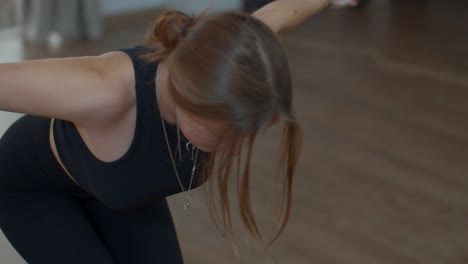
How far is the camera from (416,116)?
11.1 feet

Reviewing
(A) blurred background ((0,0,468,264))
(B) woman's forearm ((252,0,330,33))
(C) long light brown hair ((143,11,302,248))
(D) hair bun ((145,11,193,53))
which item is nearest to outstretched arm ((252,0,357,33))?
(B) woman's forearm ((252,0,330,33))

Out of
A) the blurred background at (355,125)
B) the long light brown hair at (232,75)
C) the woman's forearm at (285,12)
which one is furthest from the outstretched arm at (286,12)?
the blurred background at (355,125)

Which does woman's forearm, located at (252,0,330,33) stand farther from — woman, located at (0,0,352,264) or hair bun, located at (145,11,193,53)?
hair bun, located at (145,11,193,53)

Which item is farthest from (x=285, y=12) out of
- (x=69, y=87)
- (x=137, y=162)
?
(x=69, y=87)

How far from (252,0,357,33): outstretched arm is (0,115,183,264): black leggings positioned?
1.75 ft

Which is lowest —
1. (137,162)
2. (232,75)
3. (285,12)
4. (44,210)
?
(44,210)

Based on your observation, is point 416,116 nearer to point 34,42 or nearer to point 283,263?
point 283,263

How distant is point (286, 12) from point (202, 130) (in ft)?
1.70

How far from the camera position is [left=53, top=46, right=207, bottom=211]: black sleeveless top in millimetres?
1399

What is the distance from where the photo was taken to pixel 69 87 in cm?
122

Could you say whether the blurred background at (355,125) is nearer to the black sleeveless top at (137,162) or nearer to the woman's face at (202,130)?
the black sleeveless top at (137,162)

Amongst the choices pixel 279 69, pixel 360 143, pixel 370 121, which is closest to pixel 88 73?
pixel 279 69

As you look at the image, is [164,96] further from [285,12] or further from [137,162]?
[285,12]

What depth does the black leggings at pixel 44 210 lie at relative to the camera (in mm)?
1549
